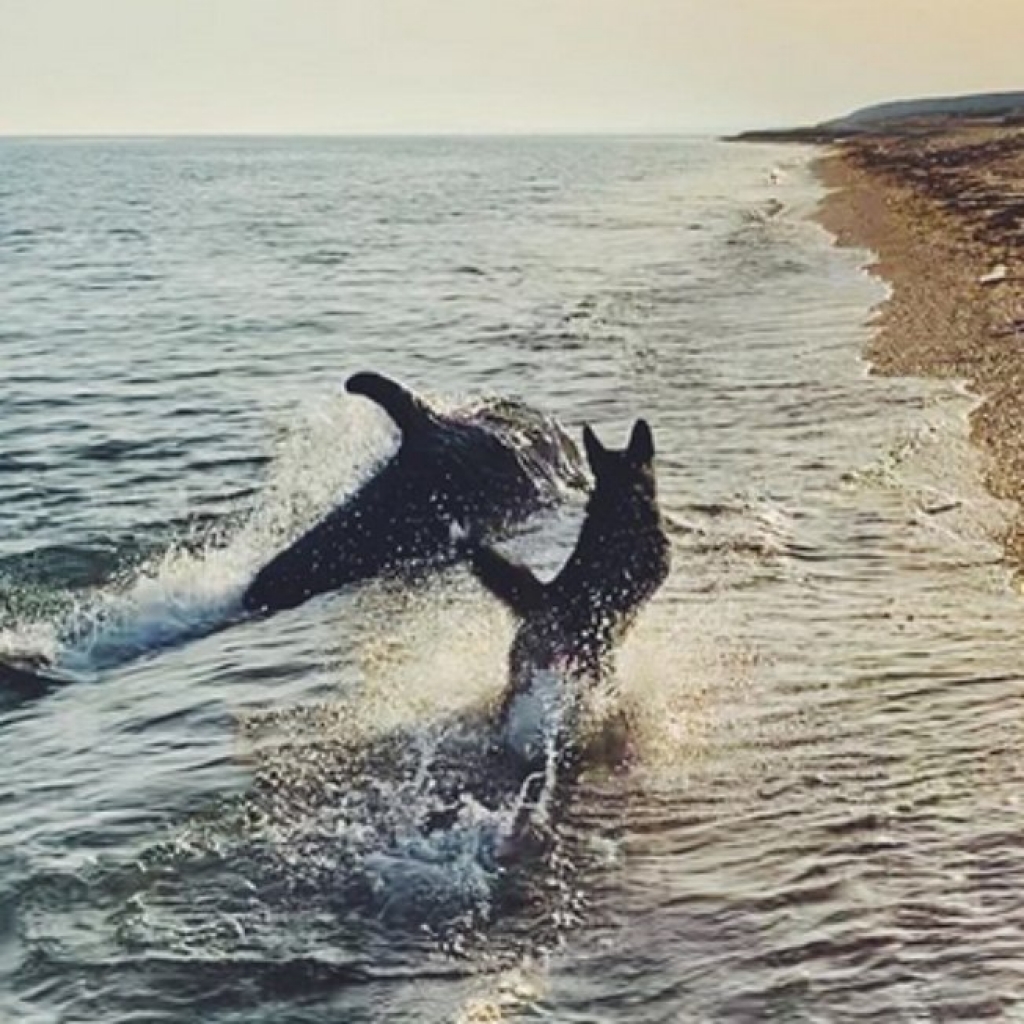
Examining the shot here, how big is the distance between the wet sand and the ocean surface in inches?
20.6

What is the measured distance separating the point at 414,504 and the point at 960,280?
58.3ft

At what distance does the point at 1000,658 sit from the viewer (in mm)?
11055

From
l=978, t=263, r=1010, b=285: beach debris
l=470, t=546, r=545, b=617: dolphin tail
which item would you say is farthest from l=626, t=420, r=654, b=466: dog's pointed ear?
l=978, t=263, r=1010, b=285: beach debris

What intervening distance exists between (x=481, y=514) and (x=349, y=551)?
1283 millimetres

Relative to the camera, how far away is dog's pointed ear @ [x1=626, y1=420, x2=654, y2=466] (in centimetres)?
A: 1088

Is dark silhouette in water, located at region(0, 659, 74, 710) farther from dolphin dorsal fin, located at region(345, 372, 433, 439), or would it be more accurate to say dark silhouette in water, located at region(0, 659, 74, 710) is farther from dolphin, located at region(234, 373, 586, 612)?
dolphin dorsal fin, located at region(345, 372, 433, 439)

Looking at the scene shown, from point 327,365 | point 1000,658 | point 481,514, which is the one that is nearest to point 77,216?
point 327,365

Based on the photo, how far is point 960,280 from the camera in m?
30.5

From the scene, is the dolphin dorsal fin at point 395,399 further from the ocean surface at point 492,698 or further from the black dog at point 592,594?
the black dog at point 592,594

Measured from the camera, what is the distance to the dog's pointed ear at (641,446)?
10875 millimetres

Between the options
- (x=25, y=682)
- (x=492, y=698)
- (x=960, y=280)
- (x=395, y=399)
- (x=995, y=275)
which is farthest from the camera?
(x=960, y=280)

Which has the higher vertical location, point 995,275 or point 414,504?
point 995,275

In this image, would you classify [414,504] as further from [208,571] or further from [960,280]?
[960,280]

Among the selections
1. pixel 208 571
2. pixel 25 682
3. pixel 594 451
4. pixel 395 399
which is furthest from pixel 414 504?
pixel 594 451
